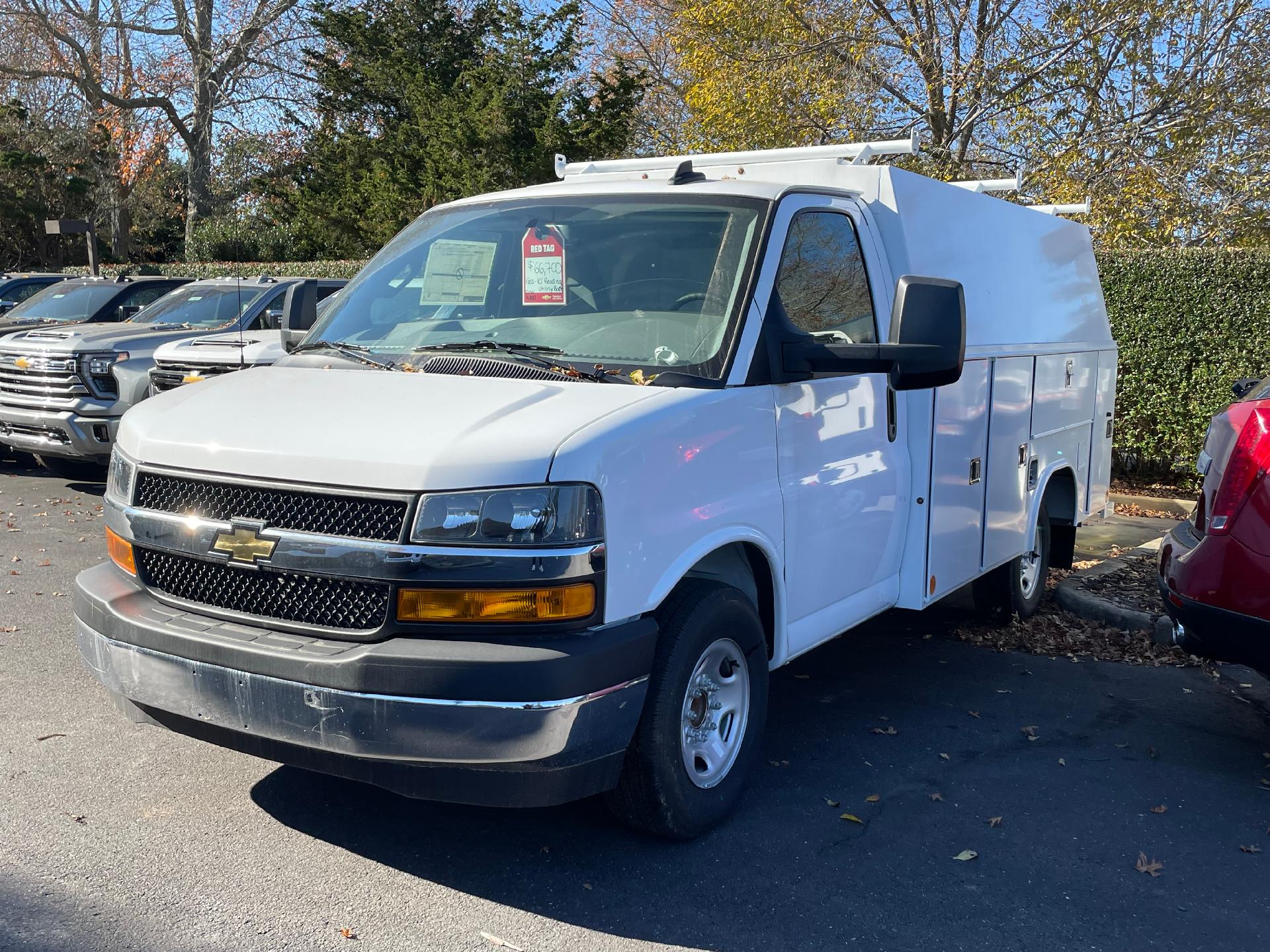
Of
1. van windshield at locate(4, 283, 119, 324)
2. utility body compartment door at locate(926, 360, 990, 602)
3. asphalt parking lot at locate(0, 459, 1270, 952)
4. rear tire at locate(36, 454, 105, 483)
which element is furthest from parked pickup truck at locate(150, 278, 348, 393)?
utility body compartment door at locate(926, 360, 990, 602)

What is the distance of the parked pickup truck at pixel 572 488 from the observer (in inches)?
125

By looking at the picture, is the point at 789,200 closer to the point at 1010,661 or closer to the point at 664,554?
the point at 664,554

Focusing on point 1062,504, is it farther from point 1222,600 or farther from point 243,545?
point 243,545

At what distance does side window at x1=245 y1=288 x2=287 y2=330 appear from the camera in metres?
11.3

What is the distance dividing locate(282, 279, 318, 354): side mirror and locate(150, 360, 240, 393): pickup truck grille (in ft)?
13.9

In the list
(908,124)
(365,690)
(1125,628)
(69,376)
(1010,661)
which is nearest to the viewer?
(365,690)

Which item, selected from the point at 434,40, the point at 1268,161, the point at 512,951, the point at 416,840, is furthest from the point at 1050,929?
the point at 434,40

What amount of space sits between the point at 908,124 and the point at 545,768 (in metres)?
14.3

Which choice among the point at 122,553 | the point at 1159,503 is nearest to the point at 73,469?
the point at 122,553

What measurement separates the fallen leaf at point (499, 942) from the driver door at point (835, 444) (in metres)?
1.58

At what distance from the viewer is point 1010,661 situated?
20.6 feet

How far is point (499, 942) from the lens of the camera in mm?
3264

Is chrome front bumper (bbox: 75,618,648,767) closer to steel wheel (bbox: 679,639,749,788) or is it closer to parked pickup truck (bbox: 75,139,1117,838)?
parked pickup truck (bbox: 75,139,1117,838)

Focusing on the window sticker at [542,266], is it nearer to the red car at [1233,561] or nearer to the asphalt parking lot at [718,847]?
the asphalt parking lot at [718,847]
